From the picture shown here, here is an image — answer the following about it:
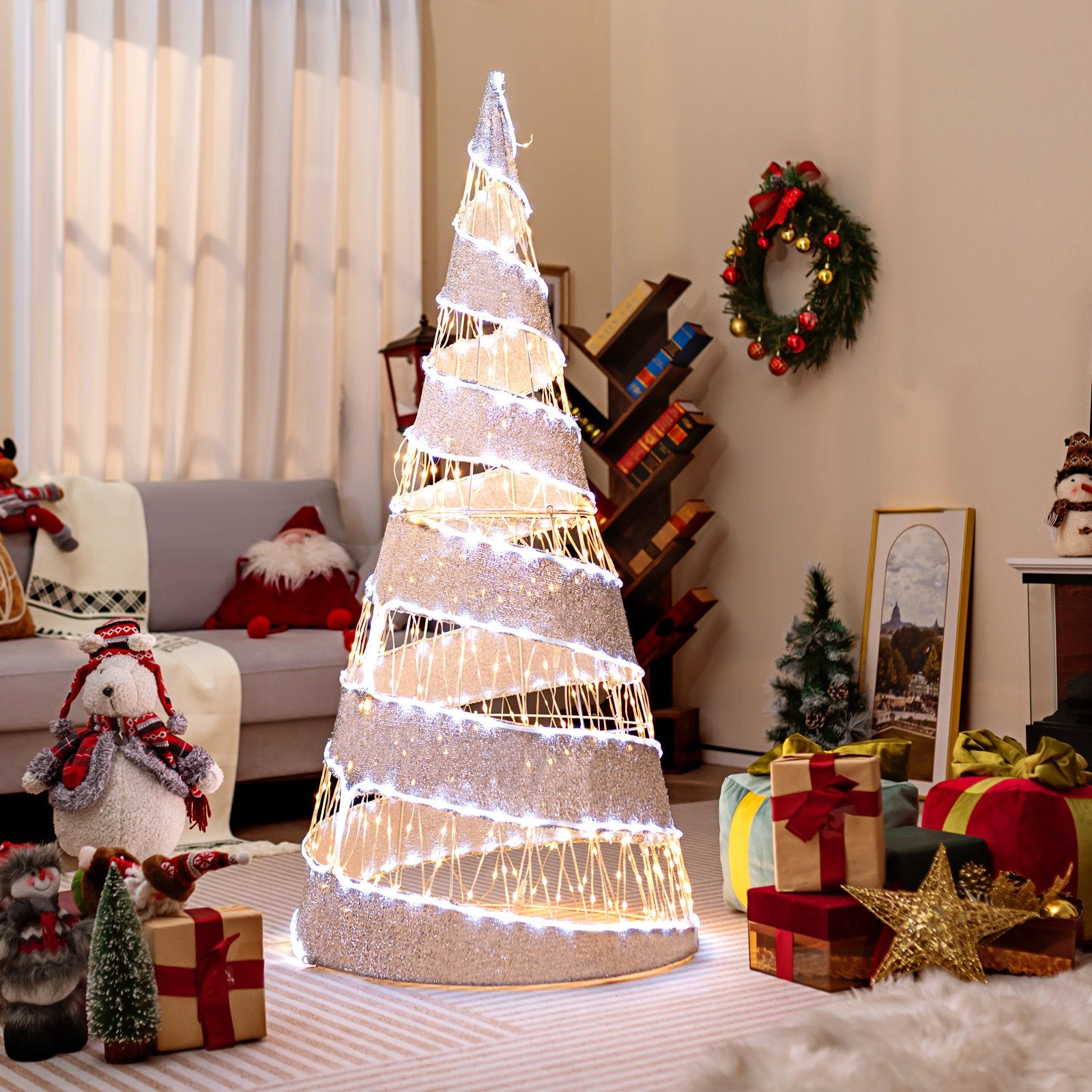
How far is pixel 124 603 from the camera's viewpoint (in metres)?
3.98

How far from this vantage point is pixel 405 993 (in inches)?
88.6

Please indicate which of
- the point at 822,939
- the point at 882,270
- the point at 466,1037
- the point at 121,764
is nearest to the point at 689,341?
the point at 882,270

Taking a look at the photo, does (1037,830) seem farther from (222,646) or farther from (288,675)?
(222,646)

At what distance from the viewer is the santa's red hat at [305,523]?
170 inches

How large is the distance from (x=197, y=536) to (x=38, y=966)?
2.35 meters

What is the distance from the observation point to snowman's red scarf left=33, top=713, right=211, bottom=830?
9.23ft

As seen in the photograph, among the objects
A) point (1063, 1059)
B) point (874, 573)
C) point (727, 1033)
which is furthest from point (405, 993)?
point (874, 573)

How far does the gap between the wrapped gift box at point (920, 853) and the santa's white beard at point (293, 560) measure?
2129 mm

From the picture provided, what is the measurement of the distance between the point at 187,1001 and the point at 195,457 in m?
2.78

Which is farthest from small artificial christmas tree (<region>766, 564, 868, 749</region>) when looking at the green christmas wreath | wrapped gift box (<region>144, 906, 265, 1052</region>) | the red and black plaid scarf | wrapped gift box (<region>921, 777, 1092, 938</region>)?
wrapped gift box (<region>144, 906, 265, 1052</region>)

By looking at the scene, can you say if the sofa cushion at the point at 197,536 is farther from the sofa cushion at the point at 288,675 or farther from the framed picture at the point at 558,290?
the framed picture at the point at 558,290

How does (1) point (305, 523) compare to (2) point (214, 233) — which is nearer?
(1) point (305, 523)

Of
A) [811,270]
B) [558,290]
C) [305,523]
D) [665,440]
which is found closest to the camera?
[305,523]

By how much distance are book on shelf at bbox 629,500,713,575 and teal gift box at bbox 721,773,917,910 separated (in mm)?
1904
